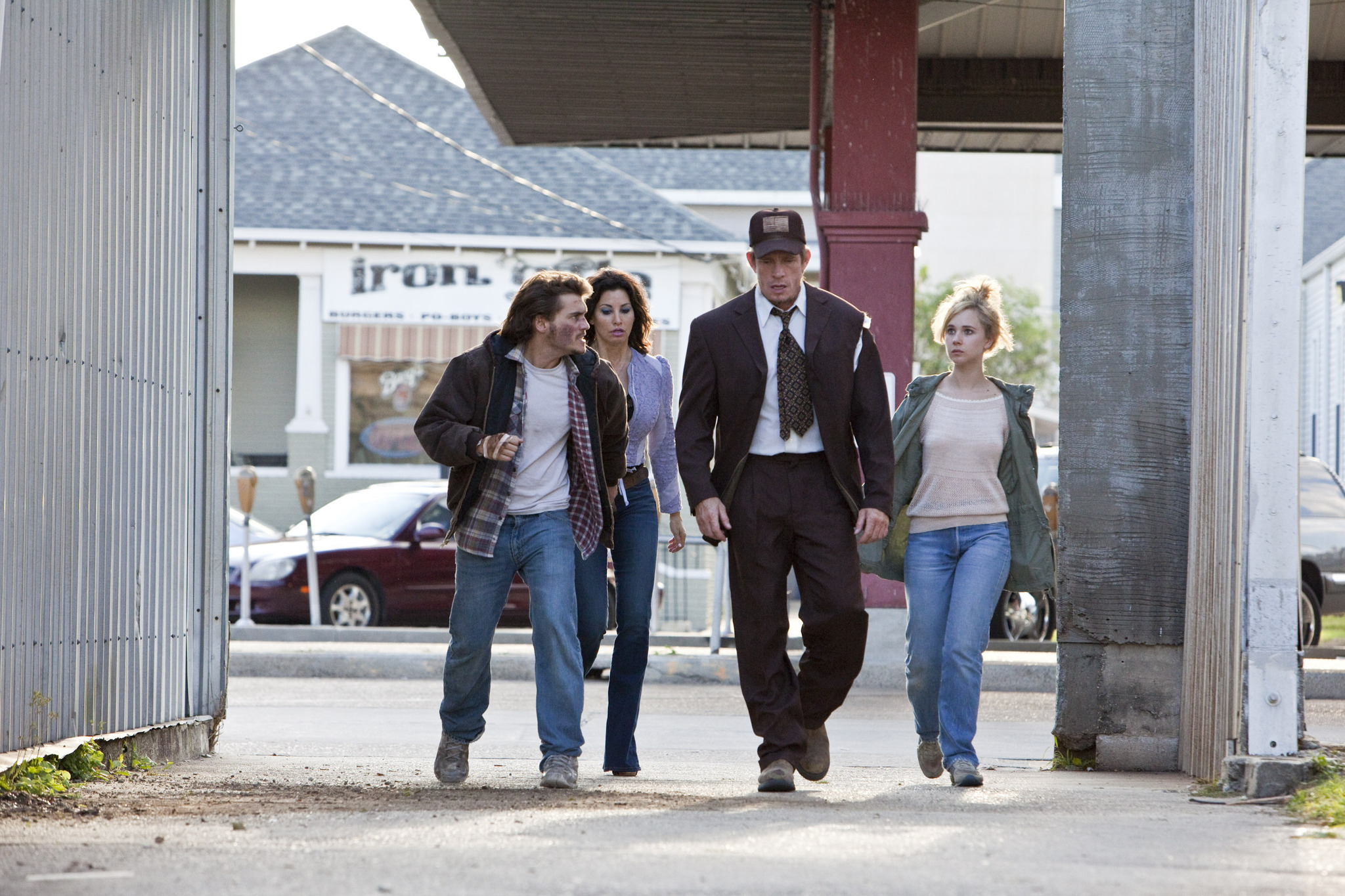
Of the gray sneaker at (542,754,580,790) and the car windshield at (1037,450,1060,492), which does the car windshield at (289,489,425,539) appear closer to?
the car windshield at (1037,450,1060,492)

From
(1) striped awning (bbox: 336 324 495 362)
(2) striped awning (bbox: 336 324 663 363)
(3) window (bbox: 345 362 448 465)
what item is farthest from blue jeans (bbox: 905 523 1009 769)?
(3) window (bbox: 345 362 448 465)

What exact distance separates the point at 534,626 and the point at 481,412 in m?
0.78

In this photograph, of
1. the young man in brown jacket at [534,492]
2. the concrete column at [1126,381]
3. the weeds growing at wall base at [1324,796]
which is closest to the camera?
the weeds growing at wall base at [1324,796]

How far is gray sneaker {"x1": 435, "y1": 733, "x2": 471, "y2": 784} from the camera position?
20.1 ft

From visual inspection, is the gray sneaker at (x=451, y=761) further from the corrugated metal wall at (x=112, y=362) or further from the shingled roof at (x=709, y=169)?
the shingled roof at (x=709, y=169)

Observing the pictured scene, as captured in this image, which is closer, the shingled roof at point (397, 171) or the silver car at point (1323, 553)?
the silver car at point (1323, 553)

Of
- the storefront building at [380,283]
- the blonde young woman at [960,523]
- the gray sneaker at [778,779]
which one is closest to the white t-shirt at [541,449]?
the gray sneaker at [778,779]

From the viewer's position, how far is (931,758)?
6363 mm

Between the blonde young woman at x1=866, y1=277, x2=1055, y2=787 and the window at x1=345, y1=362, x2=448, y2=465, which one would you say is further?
the window at x1=345, y1=362, x2=448, y2=465

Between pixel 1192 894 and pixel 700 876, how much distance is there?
1067mm

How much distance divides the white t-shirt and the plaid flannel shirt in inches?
0.9

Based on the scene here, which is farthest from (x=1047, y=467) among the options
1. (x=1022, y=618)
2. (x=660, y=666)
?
(x=660, y=666)

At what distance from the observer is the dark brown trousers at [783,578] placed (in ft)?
19.3

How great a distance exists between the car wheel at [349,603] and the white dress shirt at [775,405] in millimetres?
12204
